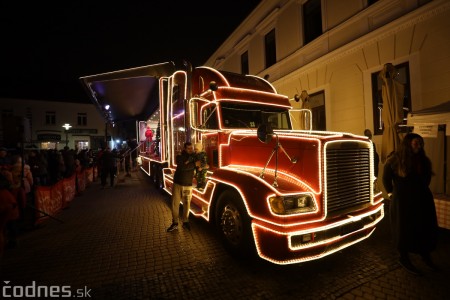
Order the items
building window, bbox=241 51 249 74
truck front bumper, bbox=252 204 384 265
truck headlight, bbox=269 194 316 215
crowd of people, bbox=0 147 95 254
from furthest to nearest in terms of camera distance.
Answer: building window, bbox=241 51 249 74 → crowd of people, bbox=0 147 95 254 → truck headlight, bbox=269 194 316 215 → truck front bumper, bbox=252 204 384 265

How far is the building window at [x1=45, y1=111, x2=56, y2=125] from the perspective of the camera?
117ft

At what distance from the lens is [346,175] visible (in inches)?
144

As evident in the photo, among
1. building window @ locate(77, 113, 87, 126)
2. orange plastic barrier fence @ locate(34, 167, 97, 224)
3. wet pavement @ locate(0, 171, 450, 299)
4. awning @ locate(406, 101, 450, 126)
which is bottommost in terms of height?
wet pavement @ locate(0, 171, 450, 299)

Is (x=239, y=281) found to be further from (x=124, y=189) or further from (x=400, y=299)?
(x=124, y=189)

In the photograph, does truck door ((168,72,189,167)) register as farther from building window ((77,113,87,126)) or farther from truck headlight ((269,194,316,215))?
building window ((77,113,87,126))

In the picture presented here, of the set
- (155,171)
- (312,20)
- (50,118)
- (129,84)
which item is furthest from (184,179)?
(50,118)

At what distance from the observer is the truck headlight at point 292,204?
10.3 ft

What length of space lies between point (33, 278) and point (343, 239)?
427 centimetres

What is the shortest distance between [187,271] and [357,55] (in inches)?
313

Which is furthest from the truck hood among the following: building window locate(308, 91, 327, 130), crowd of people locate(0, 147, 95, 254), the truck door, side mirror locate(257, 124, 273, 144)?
building window locate(308, 91, 327, 130)

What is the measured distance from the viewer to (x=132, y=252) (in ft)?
14.1

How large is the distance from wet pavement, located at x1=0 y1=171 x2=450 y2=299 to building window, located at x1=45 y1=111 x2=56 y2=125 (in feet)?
122

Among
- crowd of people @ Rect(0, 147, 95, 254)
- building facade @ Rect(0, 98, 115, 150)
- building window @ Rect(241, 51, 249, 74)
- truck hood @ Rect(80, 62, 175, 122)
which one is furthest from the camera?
building facade @ Rect(0, 98, 115, 150)

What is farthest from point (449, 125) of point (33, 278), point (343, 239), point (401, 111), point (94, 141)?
point (94, 141)
